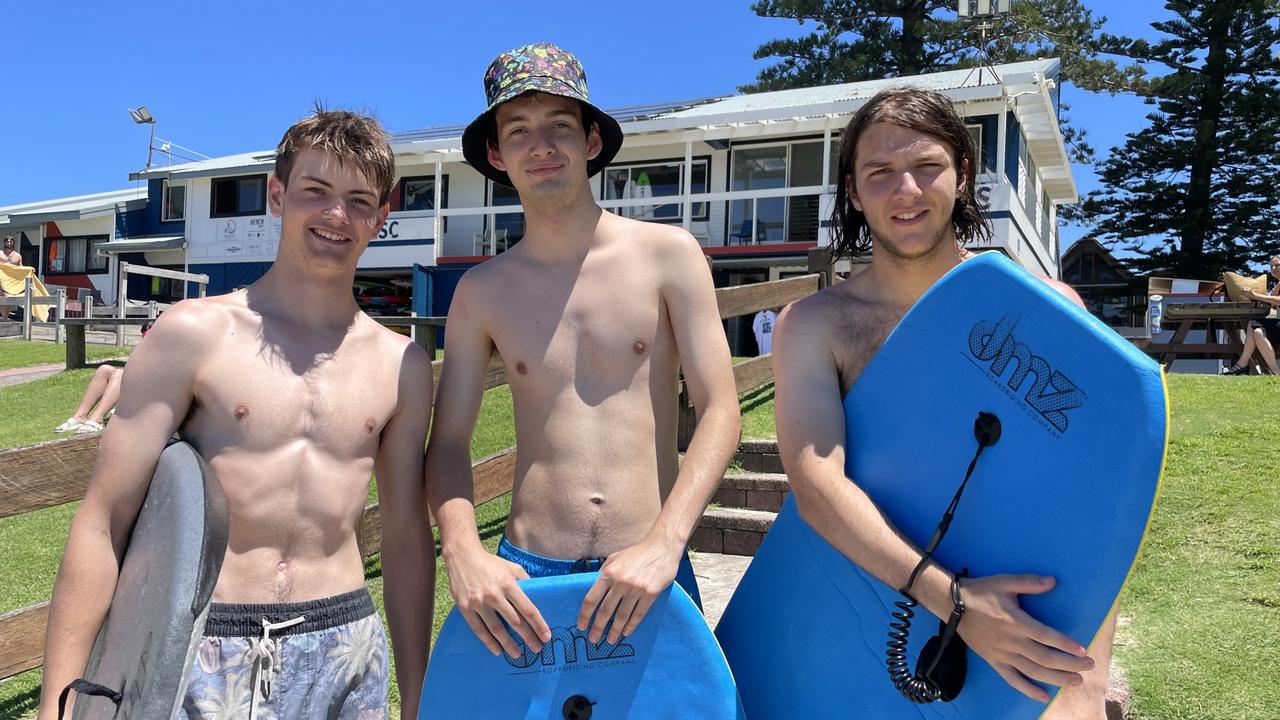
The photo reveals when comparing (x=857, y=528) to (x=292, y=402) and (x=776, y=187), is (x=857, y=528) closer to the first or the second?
(x=292, y=402)

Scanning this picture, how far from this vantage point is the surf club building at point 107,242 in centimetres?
2717

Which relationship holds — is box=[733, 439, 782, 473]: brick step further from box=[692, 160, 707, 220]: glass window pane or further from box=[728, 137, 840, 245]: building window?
box=[692, 160, 707, 220]: glass window pane

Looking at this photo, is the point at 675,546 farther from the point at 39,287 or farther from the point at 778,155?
the point at 39,287

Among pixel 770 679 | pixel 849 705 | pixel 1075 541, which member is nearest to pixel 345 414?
pixel 770 679

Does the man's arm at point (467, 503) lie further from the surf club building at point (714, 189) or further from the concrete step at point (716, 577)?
the surf club building at point (714, 189)

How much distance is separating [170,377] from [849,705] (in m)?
1.59

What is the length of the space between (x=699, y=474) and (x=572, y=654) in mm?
461

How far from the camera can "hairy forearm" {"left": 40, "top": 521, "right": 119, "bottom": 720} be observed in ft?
5.67

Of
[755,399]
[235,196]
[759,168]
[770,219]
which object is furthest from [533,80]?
[235,196]

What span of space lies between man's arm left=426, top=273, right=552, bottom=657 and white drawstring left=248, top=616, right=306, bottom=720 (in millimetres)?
387

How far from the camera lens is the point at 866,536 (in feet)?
6.14

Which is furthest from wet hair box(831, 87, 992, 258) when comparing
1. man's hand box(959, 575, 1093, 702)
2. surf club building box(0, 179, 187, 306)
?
surf club building box(0, 179, 187, 306)

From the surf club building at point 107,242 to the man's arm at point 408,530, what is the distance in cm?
2689

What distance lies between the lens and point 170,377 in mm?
1924
